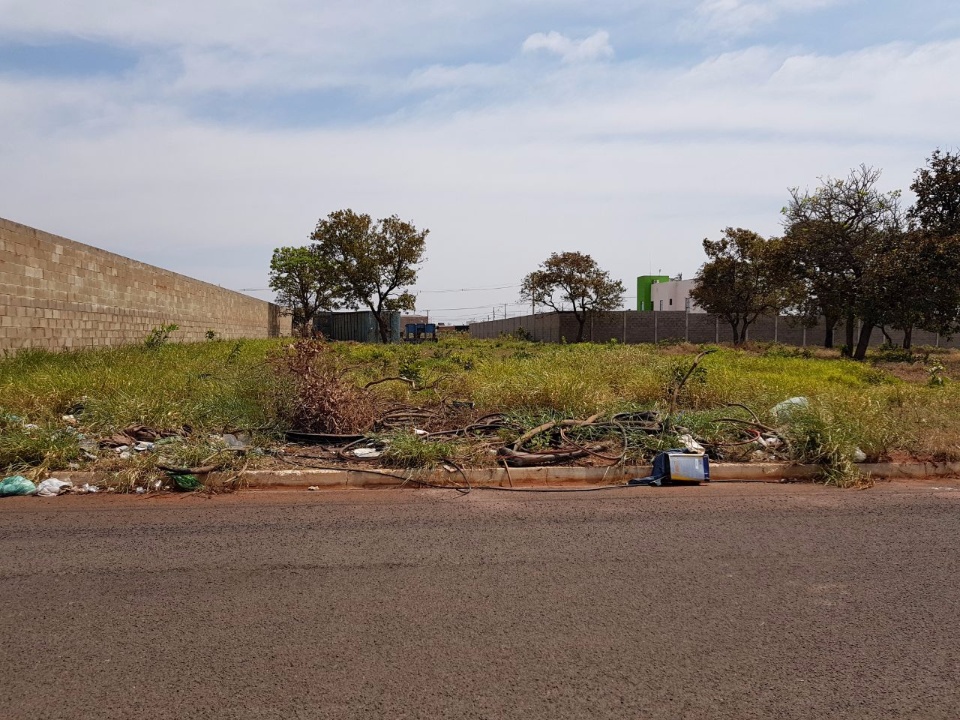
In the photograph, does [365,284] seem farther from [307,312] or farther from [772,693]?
[772,693]

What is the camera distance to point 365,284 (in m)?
39.8

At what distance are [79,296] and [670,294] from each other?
171 feet

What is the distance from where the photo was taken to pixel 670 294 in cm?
6169

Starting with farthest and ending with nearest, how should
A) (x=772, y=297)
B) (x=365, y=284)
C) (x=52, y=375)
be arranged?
(x=365, y=284) < (x=772, y=297) < (x=52, y=375)

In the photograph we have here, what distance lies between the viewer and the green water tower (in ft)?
214

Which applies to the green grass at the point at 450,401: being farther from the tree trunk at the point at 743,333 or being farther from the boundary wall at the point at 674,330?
the boundary wall at the point at 674,330

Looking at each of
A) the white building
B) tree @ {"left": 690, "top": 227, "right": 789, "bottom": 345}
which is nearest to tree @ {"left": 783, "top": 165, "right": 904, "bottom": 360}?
tree @ {"left": 690, "top": 227, "right": 789, "bottom": 345}

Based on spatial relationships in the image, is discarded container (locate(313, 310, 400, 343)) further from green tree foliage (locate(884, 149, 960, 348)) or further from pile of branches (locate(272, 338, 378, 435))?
pile of branches (locate(272, 338, 378, 435))

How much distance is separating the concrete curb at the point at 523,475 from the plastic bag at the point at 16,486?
300 mm

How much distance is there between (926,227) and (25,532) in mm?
24563

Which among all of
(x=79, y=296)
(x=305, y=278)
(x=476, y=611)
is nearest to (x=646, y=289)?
(x=305, y=278)

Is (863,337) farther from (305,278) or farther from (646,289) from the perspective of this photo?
(646,289)

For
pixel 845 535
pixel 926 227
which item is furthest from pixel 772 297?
pixel 845 535

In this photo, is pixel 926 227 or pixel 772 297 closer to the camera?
pixel 926 227
